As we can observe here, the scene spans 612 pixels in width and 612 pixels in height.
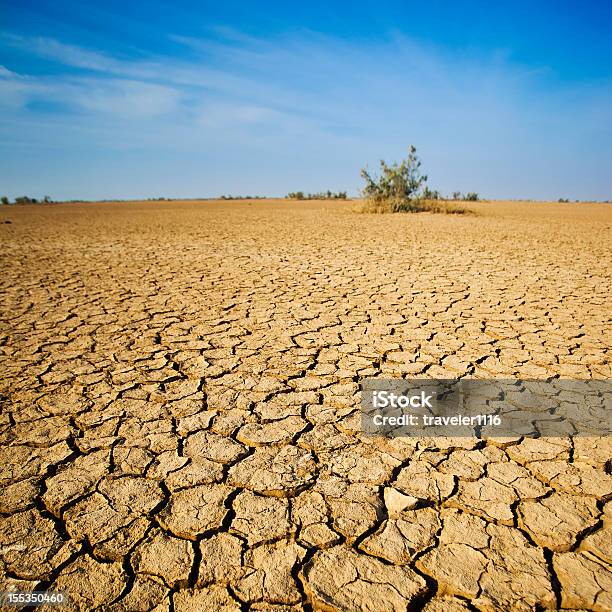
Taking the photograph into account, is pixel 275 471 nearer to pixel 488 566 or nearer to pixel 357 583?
pixel 357 583

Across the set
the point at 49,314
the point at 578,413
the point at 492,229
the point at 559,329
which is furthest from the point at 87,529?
the point at 492,229

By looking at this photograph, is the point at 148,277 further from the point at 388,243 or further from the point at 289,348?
the point at 388,243

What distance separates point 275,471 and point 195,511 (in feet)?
1.10

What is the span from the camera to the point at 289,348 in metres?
2.82

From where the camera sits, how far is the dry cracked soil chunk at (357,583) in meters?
1.12

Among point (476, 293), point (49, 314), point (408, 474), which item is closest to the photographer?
point (408, 474)

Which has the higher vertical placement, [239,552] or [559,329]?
[559,329]

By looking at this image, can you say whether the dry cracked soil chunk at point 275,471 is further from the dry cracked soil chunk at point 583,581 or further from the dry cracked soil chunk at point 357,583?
the dry cracked soil chunk at point 583,581

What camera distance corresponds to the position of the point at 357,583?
118 cm

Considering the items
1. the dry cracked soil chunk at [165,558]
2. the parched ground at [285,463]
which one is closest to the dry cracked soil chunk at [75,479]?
the parched ground at [285,463]

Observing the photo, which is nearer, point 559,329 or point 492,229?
point 559,329

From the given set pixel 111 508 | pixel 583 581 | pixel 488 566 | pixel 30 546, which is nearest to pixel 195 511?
pixel 111 508

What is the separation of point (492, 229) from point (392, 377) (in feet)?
27.2

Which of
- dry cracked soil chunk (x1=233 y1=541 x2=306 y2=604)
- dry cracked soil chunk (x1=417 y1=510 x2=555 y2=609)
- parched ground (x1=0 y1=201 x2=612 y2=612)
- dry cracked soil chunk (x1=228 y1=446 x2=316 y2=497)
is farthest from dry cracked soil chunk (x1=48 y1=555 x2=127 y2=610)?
dry cracked soil chunk (x1=417 y1=510 x2=555 y2=609)
